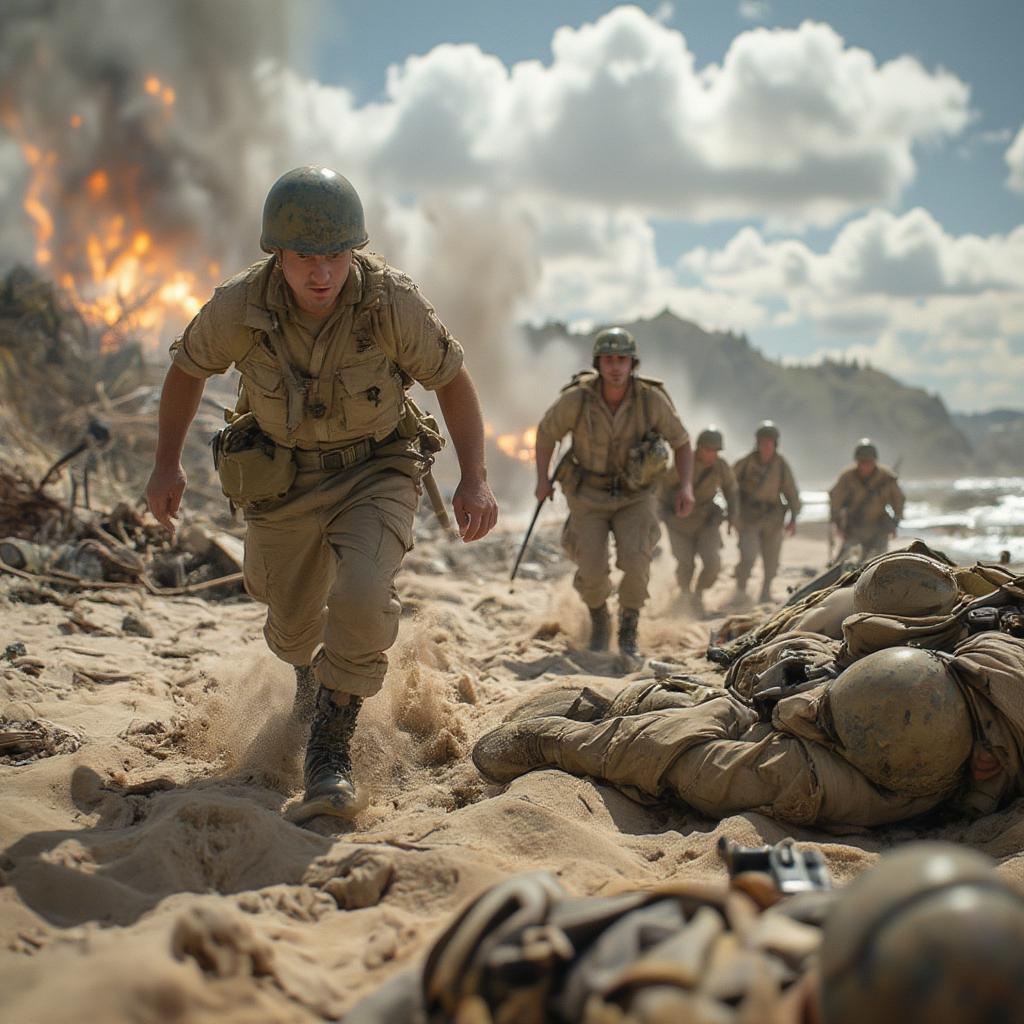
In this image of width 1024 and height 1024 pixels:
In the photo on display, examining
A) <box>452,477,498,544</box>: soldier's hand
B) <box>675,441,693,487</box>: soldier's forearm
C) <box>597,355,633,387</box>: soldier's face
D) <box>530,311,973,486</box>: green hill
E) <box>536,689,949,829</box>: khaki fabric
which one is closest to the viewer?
<box>536,689,949,829</box>: khaki fabric

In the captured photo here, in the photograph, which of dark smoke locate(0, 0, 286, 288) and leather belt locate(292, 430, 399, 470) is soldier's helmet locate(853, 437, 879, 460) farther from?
dark smoke locate(0, 0, 286, 288)

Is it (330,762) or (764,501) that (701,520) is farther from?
(330,762)

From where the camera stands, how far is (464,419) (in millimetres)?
3768

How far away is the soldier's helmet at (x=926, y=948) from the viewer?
1213 millimetres

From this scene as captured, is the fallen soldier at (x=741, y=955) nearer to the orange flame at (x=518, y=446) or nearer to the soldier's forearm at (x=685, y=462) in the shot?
the soldier's forearm at (x=685, y=462)

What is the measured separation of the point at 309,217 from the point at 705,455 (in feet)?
24.8

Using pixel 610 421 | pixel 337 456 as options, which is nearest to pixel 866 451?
pixel 610 421

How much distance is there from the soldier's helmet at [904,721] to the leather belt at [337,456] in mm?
1959

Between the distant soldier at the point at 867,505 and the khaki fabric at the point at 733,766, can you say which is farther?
the distant soldier at the point at 867,505

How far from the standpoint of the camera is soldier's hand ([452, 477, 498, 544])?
11.8ft

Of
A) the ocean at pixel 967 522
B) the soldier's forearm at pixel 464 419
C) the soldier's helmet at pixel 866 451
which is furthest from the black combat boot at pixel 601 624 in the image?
the ocean at pixel 967 522

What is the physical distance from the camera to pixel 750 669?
13.3 feet

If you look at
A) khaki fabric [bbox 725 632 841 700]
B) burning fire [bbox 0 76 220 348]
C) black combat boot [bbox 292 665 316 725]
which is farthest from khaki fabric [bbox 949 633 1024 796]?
burning fire [bbox 0 76 220 348]

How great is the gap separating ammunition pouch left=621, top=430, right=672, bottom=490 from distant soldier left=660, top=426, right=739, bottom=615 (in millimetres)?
3316
